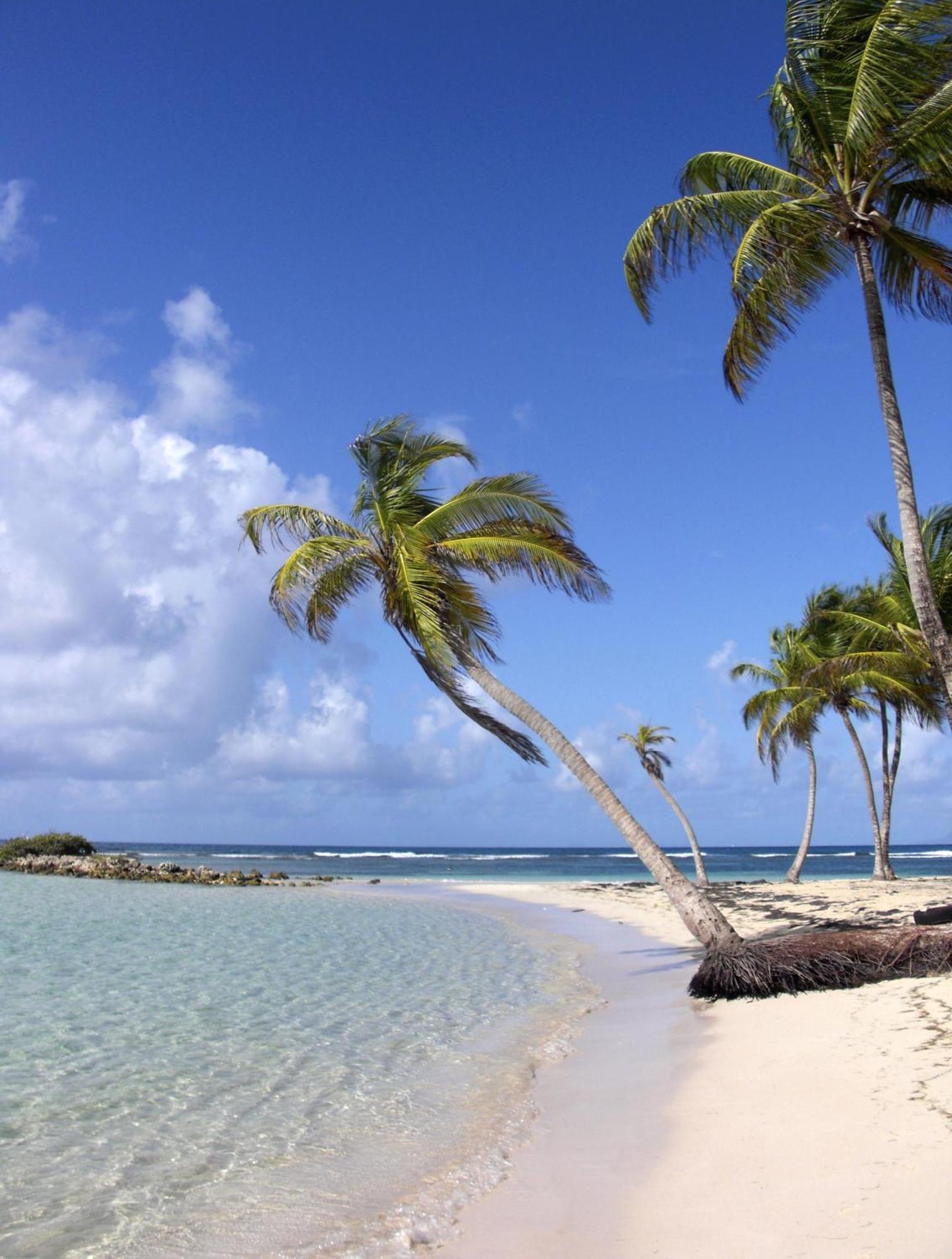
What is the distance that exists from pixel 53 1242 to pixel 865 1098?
14.9 ft

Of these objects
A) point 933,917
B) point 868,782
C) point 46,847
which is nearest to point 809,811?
point 868,782

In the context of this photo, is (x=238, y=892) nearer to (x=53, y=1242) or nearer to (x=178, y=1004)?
(x=178, y=1004)

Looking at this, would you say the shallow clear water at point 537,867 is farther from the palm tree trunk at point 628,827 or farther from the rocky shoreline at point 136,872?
the palm tree trunk at point 628,827

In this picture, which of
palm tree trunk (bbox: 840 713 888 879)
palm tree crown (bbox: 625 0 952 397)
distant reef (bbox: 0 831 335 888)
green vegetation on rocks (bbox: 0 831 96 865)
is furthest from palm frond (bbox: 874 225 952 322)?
green vegetation on rocks (bbox: 0 831 96 865)

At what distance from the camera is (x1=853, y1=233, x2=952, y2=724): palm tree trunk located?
31.1ft

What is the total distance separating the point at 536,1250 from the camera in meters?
4.02

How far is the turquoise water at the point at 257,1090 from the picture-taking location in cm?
455

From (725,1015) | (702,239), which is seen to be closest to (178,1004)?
(725,1015)

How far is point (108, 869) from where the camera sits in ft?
121

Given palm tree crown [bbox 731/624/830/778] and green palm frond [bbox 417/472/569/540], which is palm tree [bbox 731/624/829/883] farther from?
green palm frond [bbox 417/472/569/540]

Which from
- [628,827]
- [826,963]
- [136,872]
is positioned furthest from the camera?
[136,872]

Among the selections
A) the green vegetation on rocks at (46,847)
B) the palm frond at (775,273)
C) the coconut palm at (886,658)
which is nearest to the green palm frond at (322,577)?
the palm frond at (775,273)

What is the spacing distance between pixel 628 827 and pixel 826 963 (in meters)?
2.71

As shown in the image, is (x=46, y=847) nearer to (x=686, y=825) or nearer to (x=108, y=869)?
(x=108, y=869)
